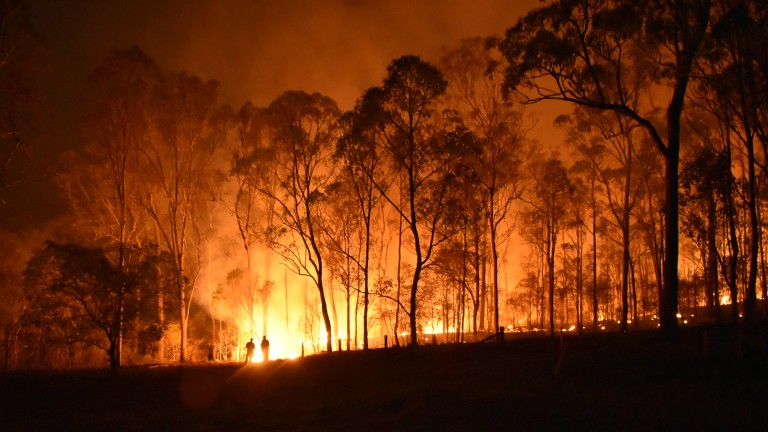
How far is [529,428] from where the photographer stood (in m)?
9.98

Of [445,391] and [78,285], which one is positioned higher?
[78,285]

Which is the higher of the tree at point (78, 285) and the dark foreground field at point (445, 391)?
the tree at point (78, 285)

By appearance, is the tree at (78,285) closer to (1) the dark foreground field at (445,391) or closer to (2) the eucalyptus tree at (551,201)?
(1) the dark foreground field at (445,391)

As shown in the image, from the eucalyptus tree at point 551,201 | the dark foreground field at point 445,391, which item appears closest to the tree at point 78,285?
the dark foreground field at point 445,391

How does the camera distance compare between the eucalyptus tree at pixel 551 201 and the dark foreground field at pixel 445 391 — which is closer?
the dark foreground field at pixel 445 391

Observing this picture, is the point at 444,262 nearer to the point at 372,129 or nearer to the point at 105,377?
the point at 372,129

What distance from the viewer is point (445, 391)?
13.0 meters

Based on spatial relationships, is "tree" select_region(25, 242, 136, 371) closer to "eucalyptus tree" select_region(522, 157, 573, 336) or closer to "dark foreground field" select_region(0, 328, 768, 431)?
"dark foreground field" select_region(0, 328, 768, 431)

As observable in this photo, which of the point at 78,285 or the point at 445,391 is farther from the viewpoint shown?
the point at 78,285

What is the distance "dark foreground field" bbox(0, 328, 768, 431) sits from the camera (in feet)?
35.0

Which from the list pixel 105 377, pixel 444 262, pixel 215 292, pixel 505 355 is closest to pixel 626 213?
pixel 444 262

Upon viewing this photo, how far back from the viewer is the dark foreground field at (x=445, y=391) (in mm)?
10680

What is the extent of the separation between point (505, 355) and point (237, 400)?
Result: 9.17 meters

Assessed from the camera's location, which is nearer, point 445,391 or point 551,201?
point 445,391
